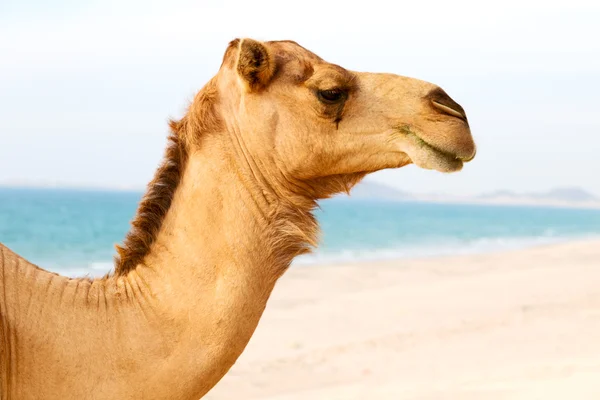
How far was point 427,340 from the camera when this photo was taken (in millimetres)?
12133

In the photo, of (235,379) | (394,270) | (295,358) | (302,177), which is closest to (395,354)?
(295,358)

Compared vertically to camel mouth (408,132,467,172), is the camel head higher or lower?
higher

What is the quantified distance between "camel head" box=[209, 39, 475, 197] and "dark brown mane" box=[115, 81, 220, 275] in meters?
0.08

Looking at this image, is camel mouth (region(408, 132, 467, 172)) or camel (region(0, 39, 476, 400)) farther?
camel mouth (region(408, 132, 467, 172))

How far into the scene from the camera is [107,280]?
3186 millimetres

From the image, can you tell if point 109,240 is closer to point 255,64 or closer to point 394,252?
point 394,252

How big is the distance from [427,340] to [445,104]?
9385mm

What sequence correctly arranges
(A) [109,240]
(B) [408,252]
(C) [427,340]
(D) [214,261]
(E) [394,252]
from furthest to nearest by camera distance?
(A) [109,240] → (B) [408,252] → (E) [394,252] → (C) [427,340] → (D) [214,261]

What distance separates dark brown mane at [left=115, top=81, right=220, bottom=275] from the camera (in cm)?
320

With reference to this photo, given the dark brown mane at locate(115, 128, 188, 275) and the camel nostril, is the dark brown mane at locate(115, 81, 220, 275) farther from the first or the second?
the camel nostril

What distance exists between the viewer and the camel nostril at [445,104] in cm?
312

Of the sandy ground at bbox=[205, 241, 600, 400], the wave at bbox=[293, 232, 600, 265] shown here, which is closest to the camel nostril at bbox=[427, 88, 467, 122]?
the sandy ground at bbox=[205, 241, 600, 400]

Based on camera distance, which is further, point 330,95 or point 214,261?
point 330,95

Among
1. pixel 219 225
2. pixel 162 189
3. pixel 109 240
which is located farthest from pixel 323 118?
pixel 109 240
